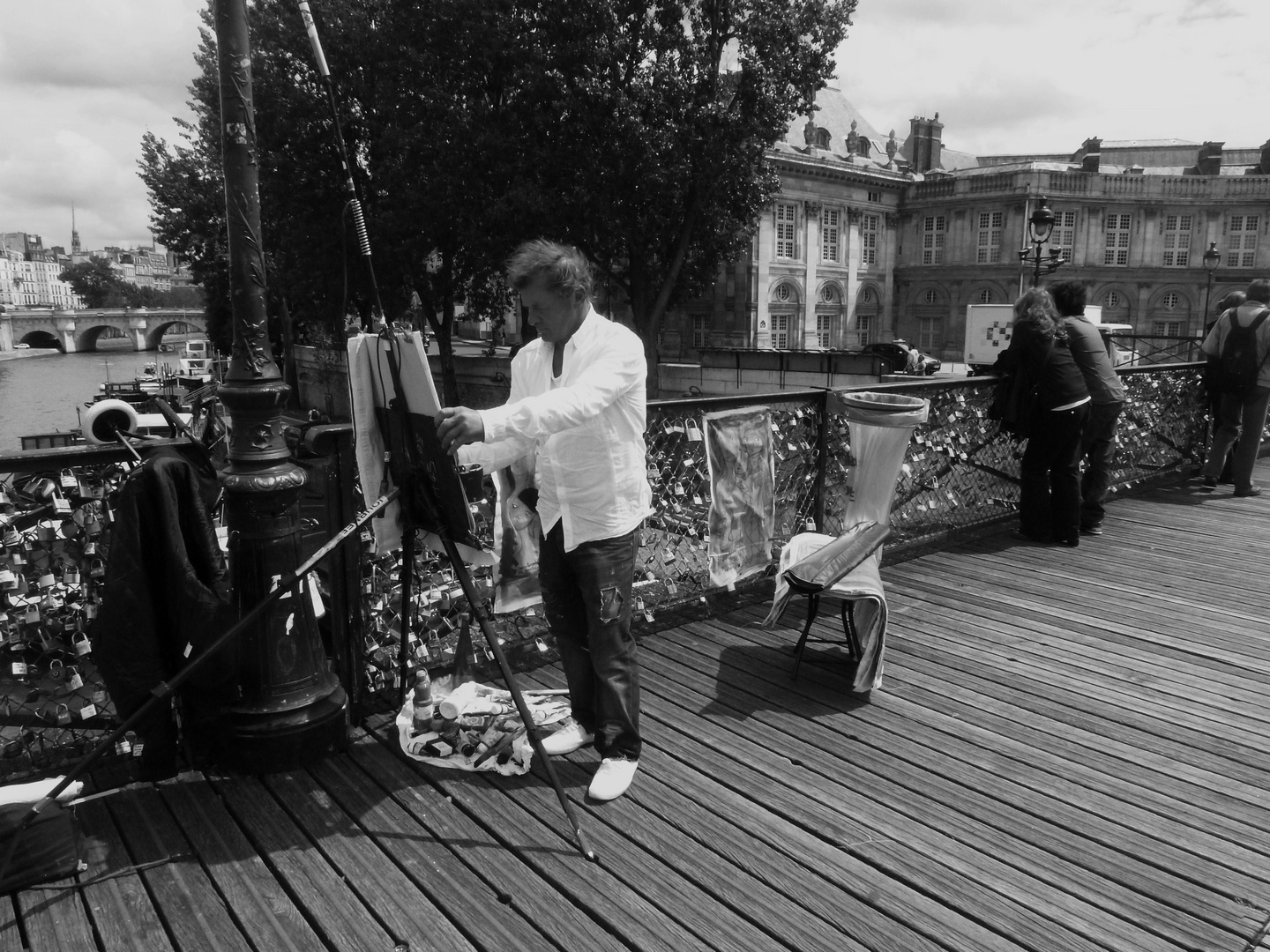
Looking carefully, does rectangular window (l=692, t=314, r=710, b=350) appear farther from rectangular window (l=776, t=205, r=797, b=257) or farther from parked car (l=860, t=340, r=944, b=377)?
parked car (l=860, t=340, r=944, b=377)

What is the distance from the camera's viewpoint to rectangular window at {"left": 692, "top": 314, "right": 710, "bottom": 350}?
196ft

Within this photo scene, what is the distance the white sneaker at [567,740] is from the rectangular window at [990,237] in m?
64.9

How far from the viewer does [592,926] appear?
2.62 m

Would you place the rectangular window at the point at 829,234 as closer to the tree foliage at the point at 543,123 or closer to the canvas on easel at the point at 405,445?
the tree foliage at the point at 543,123

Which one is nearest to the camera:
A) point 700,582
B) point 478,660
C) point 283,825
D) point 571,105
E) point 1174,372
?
point 283,825

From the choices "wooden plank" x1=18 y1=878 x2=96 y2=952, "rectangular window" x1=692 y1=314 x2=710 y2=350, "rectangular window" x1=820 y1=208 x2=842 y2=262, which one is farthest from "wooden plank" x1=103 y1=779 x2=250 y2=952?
"rectangular window" x1=820 y1=208 x2=842 y2=262

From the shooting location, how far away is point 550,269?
3.03 m

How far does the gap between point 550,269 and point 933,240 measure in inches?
2660

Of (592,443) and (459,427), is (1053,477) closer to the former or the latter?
(592,443)

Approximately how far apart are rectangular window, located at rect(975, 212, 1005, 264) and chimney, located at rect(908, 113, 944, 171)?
10589 millimetres

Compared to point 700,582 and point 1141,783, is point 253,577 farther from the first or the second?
point 1141,783

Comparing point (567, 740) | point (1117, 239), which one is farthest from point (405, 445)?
point (1117, 239)

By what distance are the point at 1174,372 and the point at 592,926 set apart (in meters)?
8.76

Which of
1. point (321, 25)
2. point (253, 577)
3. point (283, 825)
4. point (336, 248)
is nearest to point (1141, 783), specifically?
point (283, 825)
